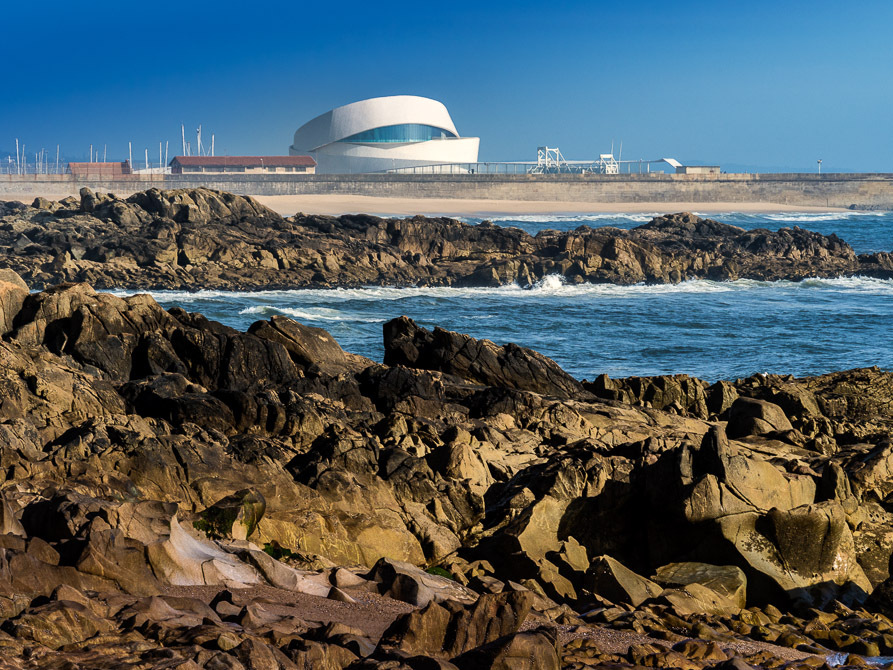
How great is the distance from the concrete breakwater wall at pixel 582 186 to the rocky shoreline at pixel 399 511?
7368cm

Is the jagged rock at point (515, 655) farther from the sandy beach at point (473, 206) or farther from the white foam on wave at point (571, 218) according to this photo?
the sandy beach at point (473, 206)

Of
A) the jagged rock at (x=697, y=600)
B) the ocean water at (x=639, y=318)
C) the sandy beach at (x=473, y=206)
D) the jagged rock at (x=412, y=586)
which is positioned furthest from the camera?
the sandy beach at (x=473, y=206)

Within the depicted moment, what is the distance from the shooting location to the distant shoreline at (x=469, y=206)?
72062 mm

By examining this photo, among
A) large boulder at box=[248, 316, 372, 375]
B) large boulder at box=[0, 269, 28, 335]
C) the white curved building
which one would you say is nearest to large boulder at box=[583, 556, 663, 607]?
large boulder at box=[248, 316, 372, 375]

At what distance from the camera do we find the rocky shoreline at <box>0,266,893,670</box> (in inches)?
183

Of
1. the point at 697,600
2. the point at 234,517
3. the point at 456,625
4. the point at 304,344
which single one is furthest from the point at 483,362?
the point at 456,625

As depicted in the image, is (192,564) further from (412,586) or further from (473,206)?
(473,206)

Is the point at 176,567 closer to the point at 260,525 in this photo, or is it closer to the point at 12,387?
the point at 260,525

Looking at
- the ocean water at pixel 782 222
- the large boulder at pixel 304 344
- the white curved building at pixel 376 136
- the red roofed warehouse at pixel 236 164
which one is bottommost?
the large boulder at pixel 304 344

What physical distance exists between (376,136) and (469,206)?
1431 inches

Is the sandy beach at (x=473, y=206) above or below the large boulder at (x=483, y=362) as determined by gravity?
above

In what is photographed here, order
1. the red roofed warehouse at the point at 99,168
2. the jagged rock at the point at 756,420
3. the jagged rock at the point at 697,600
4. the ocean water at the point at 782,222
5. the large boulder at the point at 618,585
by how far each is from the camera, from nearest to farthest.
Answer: the jagged rock at the point at 697,600 → the large boulder at the point at 618,585 → the jagged rock at the point at 756,420 → the ocean water at the point at 782,222 → the red roofed warehouse at the point at 99,168

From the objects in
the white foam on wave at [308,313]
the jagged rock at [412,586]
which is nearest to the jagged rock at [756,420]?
the jagged rock at [412,586]

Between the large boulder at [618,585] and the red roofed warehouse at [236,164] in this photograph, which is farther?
the red roofed warehouse at [236,164]
